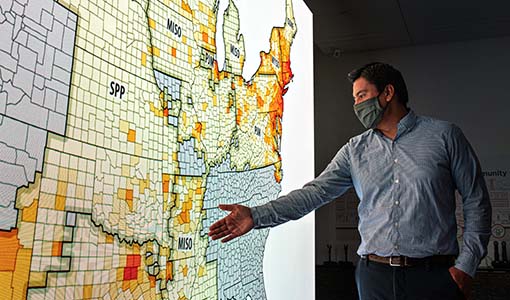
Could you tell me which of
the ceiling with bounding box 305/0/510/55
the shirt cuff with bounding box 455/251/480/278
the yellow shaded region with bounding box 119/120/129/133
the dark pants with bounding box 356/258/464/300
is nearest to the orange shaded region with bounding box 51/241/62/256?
the yellow shaded region with bounding box 119/120/129/133

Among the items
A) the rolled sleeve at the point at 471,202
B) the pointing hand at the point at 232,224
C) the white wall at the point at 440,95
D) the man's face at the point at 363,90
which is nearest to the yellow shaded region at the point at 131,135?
the pointing hand at the point at 232,224

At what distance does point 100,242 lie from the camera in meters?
1.00

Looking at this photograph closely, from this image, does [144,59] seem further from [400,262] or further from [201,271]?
[400,262]

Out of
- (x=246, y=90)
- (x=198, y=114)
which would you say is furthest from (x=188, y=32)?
(x=246, y=90)

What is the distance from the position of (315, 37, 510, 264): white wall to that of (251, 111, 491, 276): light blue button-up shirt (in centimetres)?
230

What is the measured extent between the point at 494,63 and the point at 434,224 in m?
2.74

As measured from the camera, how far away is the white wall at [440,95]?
147 inches

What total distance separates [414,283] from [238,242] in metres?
0.60

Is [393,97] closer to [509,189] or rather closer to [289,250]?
[289,250]

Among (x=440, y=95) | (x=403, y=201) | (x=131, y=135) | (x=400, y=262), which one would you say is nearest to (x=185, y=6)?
(x=131, y=135)

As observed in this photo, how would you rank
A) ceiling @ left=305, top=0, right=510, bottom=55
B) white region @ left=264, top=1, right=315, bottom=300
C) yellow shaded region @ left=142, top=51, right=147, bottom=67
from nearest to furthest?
yellow shaded region @ left=142, top=51, right=147, bottom=67
white region @ left=264, top=1, right=315, bottom=300
ceiling @ left=305, top=0, right=510, bottom=55

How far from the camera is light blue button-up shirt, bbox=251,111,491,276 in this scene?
5.18 ft

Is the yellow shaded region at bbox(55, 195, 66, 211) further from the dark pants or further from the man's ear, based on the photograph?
the man's ear

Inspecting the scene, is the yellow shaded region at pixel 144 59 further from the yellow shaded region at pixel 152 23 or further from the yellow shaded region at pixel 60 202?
the yellow shaded region at pixel 60 202
